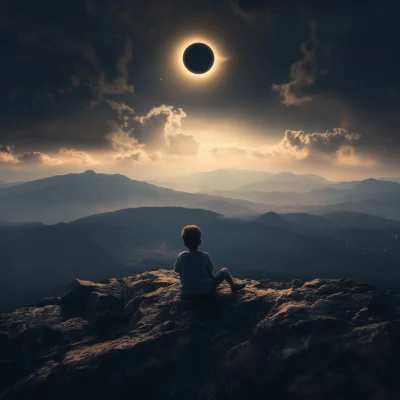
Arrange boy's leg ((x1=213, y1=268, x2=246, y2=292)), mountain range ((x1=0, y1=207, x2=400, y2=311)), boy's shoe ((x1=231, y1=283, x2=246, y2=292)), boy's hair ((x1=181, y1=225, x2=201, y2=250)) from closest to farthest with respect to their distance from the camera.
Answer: boy's hair ((x1=181, y1=225, x2=201, y2=250)), boy's leg ((x1=213, y1=268, x2=246, y2=292)), boy's shoe ((x1=231, y1=283, x2=246, y2=292)), mountain range ((x1=0, y1=207, x2=400, y2=311))

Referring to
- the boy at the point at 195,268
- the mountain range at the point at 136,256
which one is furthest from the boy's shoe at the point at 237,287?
the mountain range at the point at 136,256

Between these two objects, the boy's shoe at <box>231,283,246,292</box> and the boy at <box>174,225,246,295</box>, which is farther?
the boy's shoe at <box>231,283,246,292</box>

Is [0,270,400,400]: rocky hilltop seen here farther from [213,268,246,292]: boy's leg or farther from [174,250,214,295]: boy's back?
[174,250,214,295]: boy's back

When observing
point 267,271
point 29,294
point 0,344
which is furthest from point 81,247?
point 0,344

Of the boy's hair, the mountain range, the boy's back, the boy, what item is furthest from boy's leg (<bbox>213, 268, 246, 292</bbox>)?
the mountain range

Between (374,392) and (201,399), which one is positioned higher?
(374,392)

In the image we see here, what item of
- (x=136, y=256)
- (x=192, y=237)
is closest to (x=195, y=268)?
(x=192, y=237)

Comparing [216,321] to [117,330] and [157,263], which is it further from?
[157,263]
